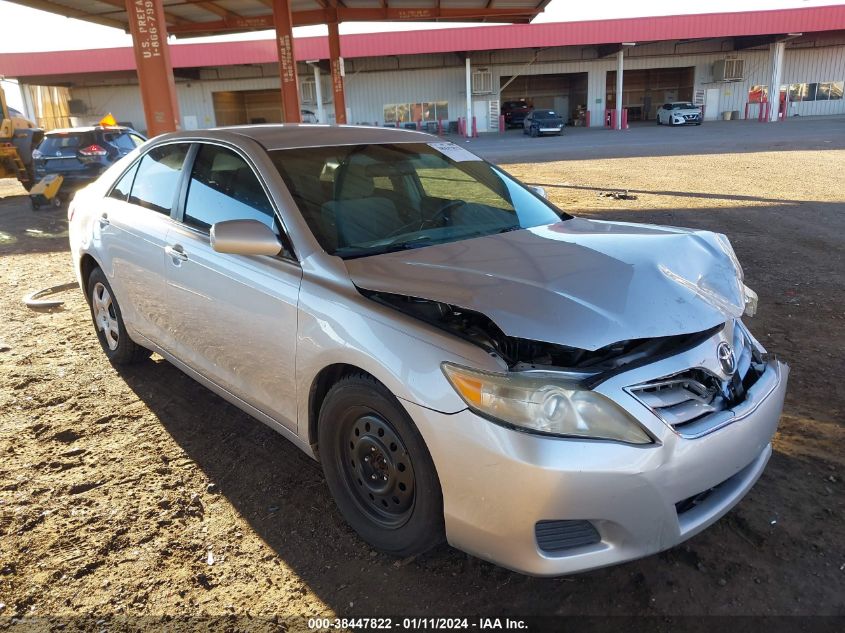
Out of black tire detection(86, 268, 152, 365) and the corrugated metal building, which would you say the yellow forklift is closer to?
black tire detection(86, 268, 152, 365)

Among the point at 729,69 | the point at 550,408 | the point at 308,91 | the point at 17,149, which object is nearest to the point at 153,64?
the point at 550,408

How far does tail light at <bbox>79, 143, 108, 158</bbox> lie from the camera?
508 inches

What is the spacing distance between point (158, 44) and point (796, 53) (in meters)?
48.7

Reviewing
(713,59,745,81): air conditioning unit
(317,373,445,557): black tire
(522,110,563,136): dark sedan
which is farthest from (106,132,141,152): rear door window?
(713,59,745,81): air conditioning unit

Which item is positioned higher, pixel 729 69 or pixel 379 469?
pixel 729 69

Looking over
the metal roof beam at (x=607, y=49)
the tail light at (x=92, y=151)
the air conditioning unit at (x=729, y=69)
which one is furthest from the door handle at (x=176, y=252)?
the air conditioning unit at (x=729, y=69)

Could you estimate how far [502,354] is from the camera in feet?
7.19

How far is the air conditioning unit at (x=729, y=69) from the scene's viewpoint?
43.4m

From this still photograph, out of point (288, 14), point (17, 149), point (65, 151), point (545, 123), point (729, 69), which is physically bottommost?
point (65, 151)

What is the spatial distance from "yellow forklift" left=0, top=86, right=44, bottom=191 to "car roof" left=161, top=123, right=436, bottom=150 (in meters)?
14.1

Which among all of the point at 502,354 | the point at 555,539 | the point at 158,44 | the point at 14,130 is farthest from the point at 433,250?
the point at 14,130

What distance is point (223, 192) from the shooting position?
3.34 m

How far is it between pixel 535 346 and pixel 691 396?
0.57 metres

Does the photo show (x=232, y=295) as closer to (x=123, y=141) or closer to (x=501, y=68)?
(x=123, y=141)
